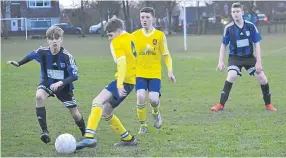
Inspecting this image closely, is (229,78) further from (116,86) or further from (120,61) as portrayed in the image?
(120,61)

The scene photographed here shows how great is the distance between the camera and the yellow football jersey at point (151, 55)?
8.48 metres

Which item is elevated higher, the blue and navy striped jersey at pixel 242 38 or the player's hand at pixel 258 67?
the blue and navy striped jersey at pixel 242 38

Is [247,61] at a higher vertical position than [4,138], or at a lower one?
higher

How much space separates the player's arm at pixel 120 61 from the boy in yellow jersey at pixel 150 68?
1446 mm

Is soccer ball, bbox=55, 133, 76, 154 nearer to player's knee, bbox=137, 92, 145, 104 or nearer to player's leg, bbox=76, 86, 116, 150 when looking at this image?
player's leg, bbox=76, 86, 116, 150

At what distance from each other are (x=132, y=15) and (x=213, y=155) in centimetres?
5984

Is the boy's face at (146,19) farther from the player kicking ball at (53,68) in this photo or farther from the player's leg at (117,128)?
the player's leg at (117,128)

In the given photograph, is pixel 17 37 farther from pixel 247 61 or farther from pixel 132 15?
pixel 247 61

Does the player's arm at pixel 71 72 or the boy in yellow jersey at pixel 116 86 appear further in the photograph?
the player's arm at pixel 71 72

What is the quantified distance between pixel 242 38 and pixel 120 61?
408 centimetres

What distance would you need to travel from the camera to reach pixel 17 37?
51.2 metres

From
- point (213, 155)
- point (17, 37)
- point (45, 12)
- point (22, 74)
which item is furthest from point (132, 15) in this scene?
point (213, 155)

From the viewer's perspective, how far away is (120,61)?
690 cm

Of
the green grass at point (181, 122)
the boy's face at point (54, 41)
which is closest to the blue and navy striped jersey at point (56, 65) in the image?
the boy's face at point (54, 41)
